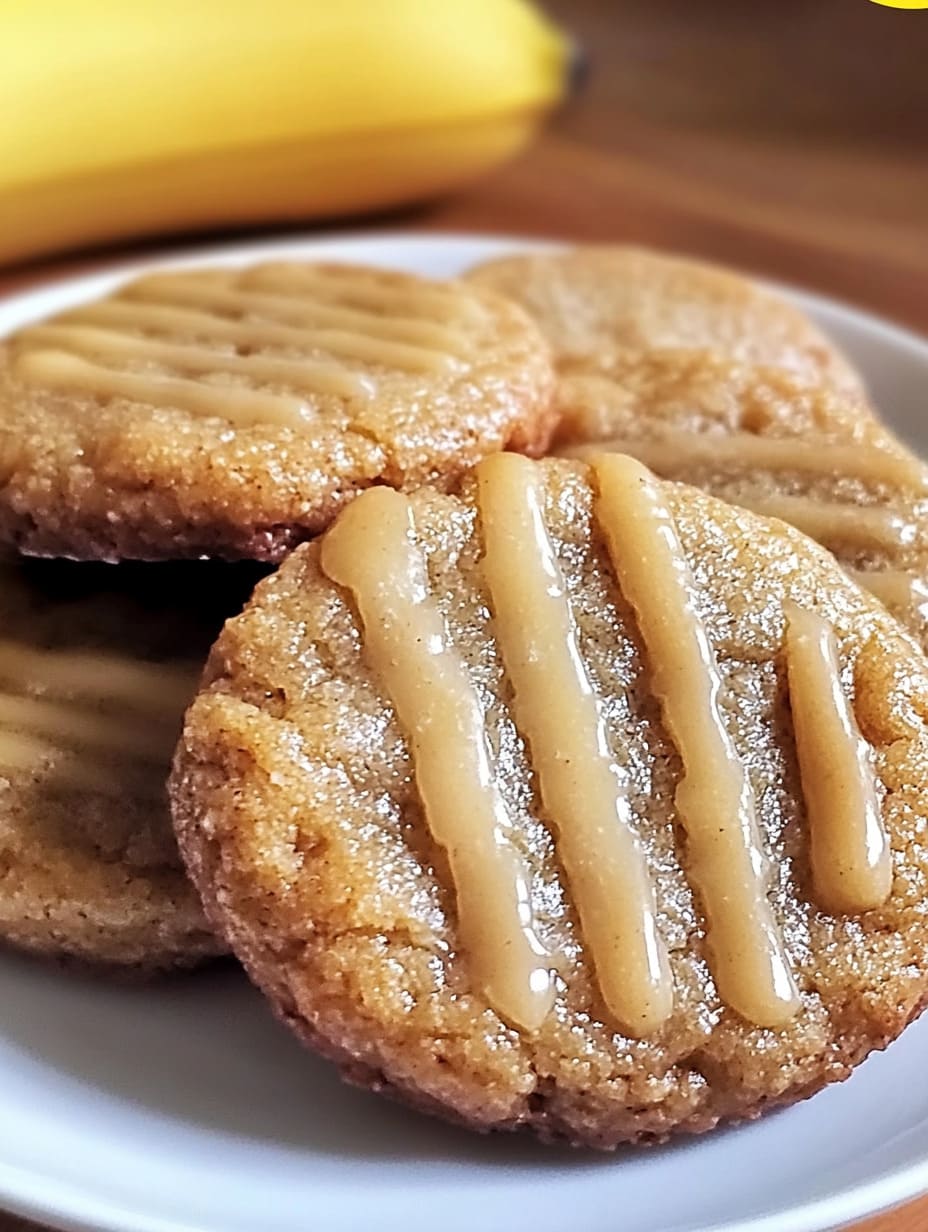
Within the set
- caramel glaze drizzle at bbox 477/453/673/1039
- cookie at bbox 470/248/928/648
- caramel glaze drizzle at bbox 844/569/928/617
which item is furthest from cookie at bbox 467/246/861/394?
caramel glaze drizzle at bbox 477/453/673/1039

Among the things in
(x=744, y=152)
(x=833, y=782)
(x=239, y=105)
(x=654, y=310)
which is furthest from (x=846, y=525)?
(x=744, y=152)

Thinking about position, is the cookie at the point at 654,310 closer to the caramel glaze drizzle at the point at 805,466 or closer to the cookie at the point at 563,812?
the caramel glaze drizzle at the point at 805,466

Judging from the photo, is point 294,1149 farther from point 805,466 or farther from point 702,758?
point 805,466

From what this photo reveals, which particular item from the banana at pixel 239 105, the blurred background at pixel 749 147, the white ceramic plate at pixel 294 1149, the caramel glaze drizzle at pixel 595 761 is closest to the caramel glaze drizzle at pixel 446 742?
the caramel glaze drizzle at pixel 595 761

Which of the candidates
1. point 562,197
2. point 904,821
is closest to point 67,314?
point 904,821

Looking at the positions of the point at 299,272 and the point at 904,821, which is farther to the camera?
the point at 299,272

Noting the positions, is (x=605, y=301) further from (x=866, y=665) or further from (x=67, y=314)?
(x=866, y=665)
